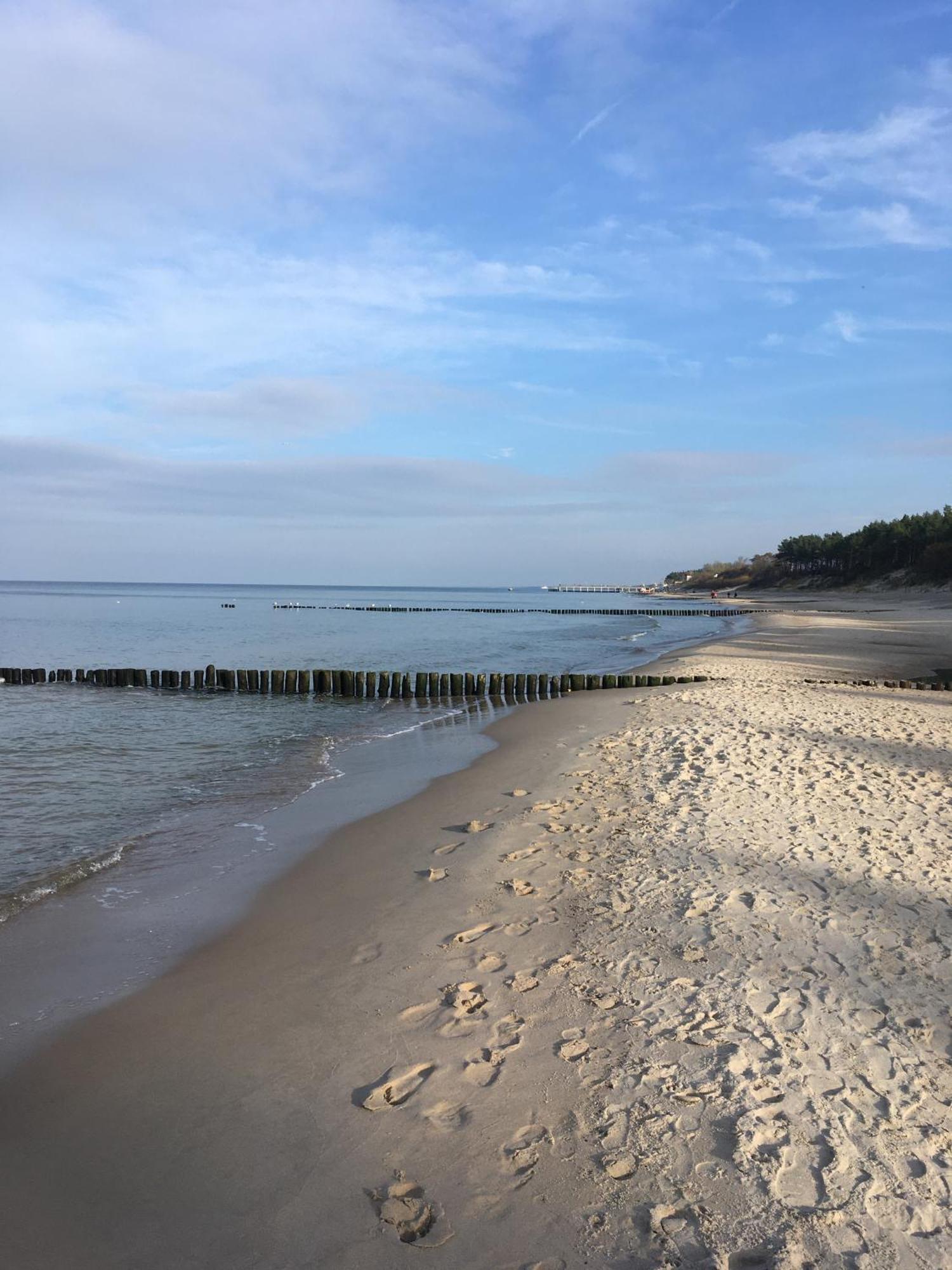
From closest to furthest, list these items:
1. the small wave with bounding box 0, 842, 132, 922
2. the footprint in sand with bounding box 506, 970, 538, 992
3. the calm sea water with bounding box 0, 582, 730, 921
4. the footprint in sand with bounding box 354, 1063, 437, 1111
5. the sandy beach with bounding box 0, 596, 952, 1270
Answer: the sandy beach with bounding box 0, 596, 952, 1270 < the footprint in sand with bounding box 354, 1063, 437, 1111 < the footprint in sand with bounding box 506, 970, 538, 992 < the small wave with bounding box 0, 842, 132, 922 < the calm sea water with bounding box 0, 582, 730, 921

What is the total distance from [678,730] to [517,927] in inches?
299

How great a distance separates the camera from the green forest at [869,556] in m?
66.8

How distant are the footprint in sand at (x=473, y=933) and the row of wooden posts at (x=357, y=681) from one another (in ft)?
49.2

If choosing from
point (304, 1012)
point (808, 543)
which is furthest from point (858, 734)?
point (808, 543)

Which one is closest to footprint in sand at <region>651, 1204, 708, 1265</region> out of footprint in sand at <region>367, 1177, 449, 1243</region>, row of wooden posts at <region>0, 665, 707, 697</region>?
footprint in sand at <region>367, 1177, 449, 1243</region>

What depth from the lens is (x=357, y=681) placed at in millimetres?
22719

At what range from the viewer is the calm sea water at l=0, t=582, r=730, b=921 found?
8.61m

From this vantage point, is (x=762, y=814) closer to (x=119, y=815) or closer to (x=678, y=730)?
(x=678, y=730)

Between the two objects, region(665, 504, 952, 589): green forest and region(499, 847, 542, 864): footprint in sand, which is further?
region(665, 504, 952, 589): green forest

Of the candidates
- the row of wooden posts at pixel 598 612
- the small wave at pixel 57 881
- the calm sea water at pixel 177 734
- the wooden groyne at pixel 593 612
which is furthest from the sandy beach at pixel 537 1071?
the row of wooden posts at pixel 598 612

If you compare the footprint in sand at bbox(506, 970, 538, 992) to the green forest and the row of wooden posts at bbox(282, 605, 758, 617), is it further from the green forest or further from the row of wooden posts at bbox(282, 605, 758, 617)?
the green forest

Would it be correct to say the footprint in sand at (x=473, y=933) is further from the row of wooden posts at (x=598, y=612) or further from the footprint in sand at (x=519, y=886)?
the row of wooden posts at (x=598, y=612)

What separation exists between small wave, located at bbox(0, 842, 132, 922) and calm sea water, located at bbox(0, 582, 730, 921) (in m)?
0.02

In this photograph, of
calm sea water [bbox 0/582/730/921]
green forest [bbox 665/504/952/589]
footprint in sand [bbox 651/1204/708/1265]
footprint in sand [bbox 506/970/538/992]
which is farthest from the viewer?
green forest [bbox 665/504/952/589]
